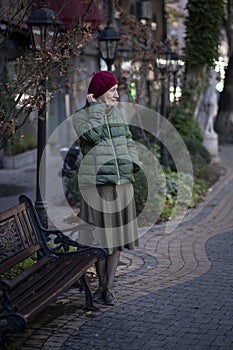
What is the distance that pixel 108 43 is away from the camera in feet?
35.8

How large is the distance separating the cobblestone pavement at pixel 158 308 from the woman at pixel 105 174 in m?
0.36

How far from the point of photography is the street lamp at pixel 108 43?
10.7 m

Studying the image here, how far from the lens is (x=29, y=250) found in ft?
20.7

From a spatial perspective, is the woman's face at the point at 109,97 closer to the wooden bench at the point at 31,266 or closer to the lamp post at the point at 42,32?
the lamp post at the point at 42,32

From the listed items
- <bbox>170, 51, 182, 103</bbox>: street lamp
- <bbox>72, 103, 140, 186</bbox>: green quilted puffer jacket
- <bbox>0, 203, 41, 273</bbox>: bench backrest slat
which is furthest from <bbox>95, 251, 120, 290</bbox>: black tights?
<bbox>170, 51, 182, 103</bbox>: street lamp

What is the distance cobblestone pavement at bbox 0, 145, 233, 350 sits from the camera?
5551 mm

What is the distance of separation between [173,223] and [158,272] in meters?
2.91

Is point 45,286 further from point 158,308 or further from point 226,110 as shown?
point 226,110

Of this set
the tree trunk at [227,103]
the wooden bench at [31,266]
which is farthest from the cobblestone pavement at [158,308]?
the tree trunk at [227,103]

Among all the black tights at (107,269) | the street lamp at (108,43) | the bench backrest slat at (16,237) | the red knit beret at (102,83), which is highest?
the street lamp at (108,43)

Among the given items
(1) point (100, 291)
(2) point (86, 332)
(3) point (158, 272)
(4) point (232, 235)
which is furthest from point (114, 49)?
(2) point (86, 332)

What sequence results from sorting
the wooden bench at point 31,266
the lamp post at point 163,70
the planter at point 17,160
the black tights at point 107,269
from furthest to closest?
the planter at point 17,160, the lamp post at point 163,70, the black tights at point 107,269, the wooden bench at point 31,266

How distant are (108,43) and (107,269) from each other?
16.4ft

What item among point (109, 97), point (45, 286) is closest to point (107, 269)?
point (45, 286)
